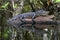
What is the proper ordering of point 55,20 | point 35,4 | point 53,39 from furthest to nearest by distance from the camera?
point 35,4 < point 55,20 < point 53,39

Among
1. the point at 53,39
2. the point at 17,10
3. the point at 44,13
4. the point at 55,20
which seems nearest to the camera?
the point at 53,39

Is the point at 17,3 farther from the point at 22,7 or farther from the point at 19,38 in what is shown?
→ the point at 19,38

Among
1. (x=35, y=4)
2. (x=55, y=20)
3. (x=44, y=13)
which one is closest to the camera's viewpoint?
(x=55, y=20)

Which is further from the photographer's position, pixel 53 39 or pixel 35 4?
pixel 35 4

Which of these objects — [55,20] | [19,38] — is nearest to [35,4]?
[55,20]

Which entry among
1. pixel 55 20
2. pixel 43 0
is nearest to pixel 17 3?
pixel 43 0

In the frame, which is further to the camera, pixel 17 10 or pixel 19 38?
pixel 17 10

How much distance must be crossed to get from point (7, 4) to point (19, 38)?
462 cm

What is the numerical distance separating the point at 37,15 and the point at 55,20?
0.88m

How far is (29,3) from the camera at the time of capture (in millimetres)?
10328

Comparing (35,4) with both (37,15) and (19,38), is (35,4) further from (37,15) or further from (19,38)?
(19,38)

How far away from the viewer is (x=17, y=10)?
9.50 meters

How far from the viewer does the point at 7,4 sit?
984 cm

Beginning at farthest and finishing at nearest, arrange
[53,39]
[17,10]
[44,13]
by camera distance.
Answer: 1. [17,10]
2. [44,13]
3. [53,39]
